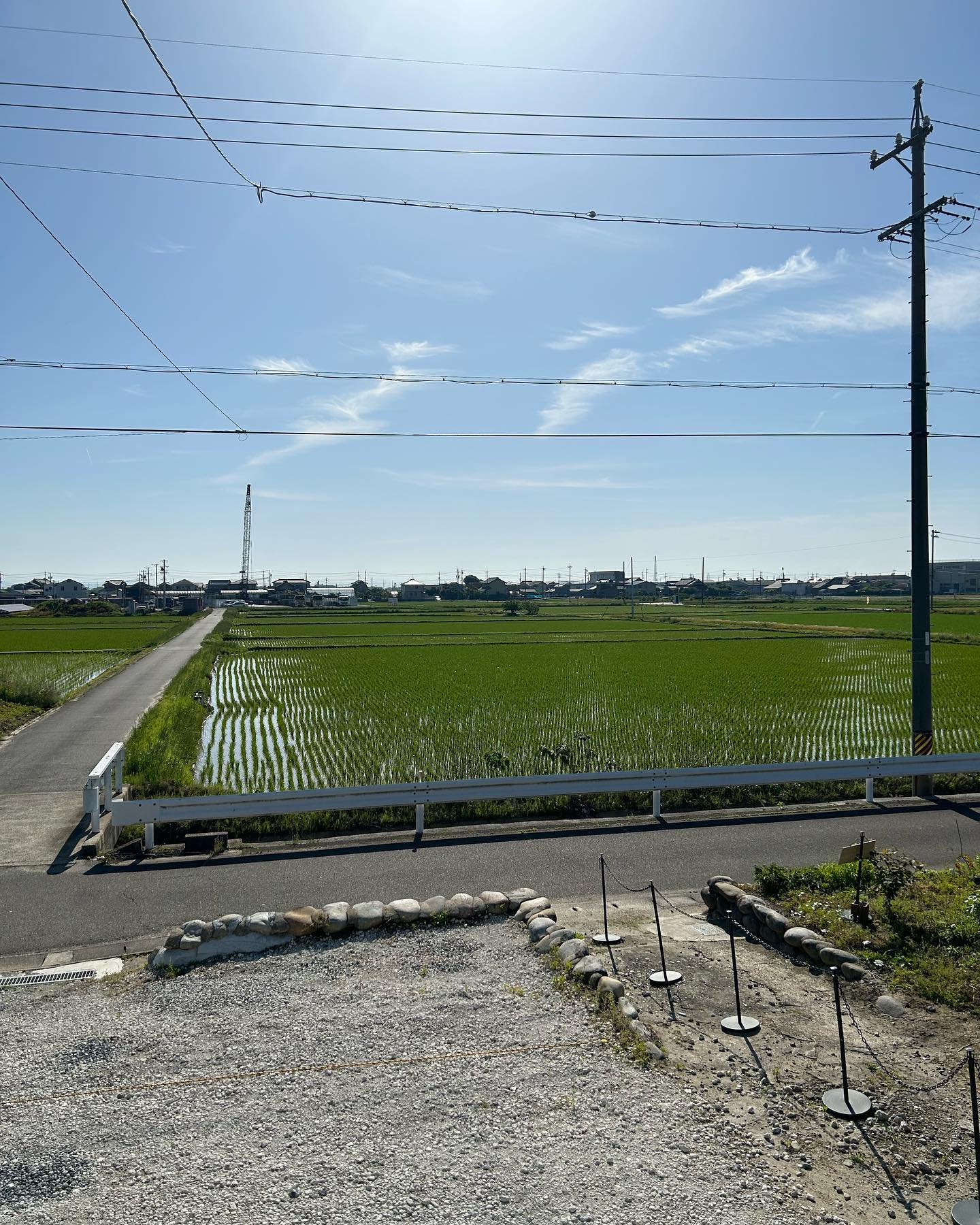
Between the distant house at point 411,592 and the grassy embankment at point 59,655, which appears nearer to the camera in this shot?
the grassy embankment at point 59,655

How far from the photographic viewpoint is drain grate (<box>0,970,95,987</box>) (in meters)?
6.67

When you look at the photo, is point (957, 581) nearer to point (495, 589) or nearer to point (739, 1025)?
point (495, 589)

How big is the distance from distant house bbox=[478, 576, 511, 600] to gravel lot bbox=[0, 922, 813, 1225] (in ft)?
455

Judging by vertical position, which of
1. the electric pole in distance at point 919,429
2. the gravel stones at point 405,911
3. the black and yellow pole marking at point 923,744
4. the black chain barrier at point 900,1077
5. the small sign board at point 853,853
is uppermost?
the electric pole in distance at point 919,429

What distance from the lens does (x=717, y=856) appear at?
9898 mm

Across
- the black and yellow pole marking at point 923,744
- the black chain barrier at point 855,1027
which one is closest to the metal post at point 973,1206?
the black chain barrier at point 855,1027

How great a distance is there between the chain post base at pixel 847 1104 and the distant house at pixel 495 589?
13994 centimetres

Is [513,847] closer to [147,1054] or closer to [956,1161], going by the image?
[147,1054]

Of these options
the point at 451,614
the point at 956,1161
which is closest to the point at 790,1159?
the point at 956,1161

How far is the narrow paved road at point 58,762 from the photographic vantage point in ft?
35.1

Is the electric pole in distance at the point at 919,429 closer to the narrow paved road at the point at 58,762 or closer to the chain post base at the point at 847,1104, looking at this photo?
the chain post base at the point at 847,1104

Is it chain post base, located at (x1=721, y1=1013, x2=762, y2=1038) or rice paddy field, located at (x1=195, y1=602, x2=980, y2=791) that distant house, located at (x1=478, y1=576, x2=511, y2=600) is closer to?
rice paddy field, located at (x1=195, y1=602, x2=980, y2=791)

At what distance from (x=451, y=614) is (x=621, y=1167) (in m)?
85.5

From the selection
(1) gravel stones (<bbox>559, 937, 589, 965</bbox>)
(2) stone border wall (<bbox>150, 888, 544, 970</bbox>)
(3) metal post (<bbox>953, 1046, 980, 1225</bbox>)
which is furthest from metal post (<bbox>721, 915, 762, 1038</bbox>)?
(2) stone border wall (<bbox>150, 888, 544, 970</bbox>)
